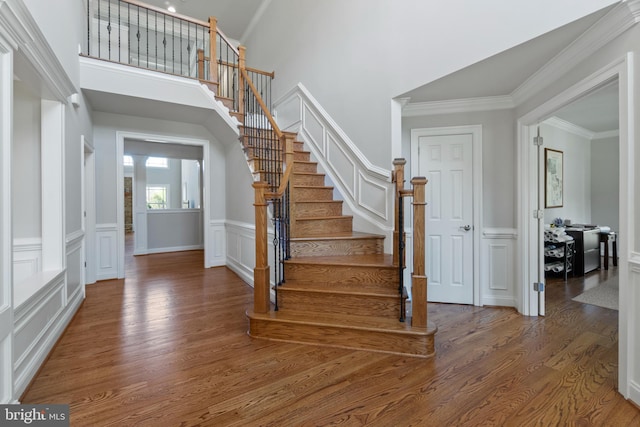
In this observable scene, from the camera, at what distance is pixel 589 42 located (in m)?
2.07

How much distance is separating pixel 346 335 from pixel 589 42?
8.86 feet

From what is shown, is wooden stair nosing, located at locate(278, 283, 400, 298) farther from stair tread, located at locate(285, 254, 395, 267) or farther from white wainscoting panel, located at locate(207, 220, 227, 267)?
white wainscoting panel, located at locate(207, 220, 227, 267)

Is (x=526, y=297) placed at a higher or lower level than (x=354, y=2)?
lower

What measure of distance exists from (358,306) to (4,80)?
2.71 metres

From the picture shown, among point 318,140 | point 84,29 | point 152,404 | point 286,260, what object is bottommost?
point 152,404

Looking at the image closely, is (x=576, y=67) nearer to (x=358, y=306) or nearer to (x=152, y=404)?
(x=358, y=306)

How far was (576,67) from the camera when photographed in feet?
7.62

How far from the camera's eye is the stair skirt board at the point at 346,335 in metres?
2.29

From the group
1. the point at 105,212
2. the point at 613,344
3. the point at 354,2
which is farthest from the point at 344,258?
the point at 105,212

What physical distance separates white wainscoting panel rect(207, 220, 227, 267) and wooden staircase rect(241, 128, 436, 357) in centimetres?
270

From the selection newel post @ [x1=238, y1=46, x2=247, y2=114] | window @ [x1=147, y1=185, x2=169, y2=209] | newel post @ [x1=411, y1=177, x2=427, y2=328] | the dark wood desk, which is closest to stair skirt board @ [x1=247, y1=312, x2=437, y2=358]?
newel post @ [x1=411, y1=177, x2=427, y2=328]

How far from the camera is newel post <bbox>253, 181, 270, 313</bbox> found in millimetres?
2699

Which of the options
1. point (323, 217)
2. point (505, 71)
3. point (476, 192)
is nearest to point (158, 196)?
point (323, 217)

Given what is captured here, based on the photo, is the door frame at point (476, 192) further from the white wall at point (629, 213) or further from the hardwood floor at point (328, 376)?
the white wall at point (629, 213)
